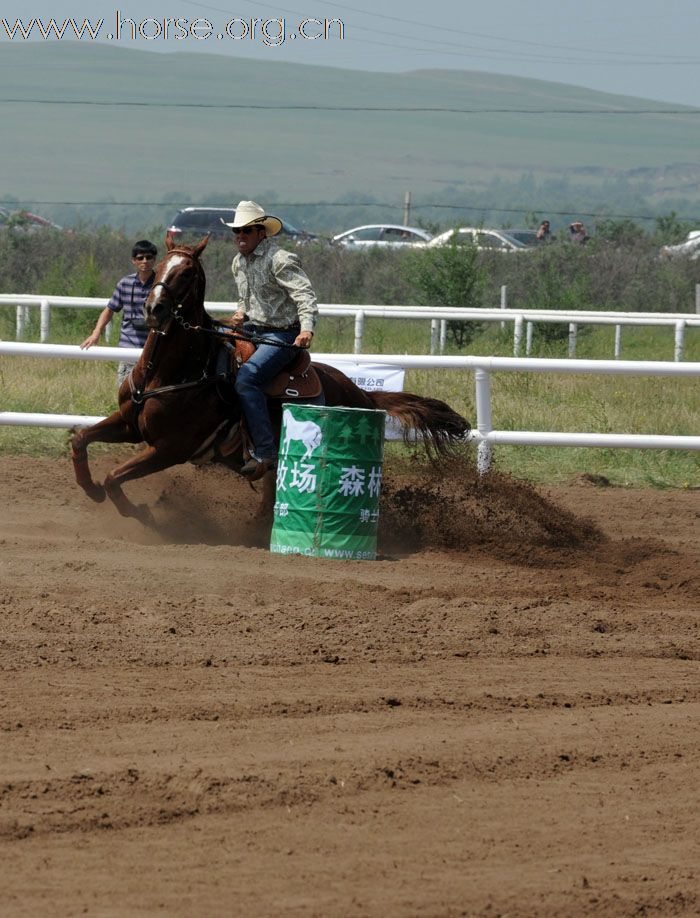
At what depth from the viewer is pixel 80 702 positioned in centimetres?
549

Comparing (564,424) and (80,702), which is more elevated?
(564,424)

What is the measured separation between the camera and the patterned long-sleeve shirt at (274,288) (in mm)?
9328

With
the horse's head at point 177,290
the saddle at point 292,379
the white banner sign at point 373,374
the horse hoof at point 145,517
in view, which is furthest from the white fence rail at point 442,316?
the horse's head at point 177,290

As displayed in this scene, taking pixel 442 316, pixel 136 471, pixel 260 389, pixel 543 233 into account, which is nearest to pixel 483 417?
pixel 260 389

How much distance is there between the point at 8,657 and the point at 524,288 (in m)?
30.0

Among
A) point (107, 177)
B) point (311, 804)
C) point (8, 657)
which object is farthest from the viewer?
point (107, 177)

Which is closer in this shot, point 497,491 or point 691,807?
point 691,807

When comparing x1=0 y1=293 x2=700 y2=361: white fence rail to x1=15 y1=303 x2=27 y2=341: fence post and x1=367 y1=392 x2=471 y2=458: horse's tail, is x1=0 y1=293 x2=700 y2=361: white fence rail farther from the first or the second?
x1=367 y1=392 x2=471 y2=458: horse's tail

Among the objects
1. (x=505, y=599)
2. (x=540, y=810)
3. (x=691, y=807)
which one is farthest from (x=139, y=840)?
(x=505, y=599)

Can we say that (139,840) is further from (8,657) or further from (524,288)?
(524,288)

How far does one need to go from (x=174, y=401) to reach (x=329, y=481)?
3.87 feet

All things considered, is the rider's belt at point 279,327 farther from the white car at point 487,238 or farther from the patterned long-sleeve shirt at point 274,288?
the white car at point 487,238

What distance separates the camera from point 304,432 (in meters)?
8.98

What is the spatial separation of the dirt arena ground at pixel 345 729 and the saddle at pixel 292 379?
1.19 meters
